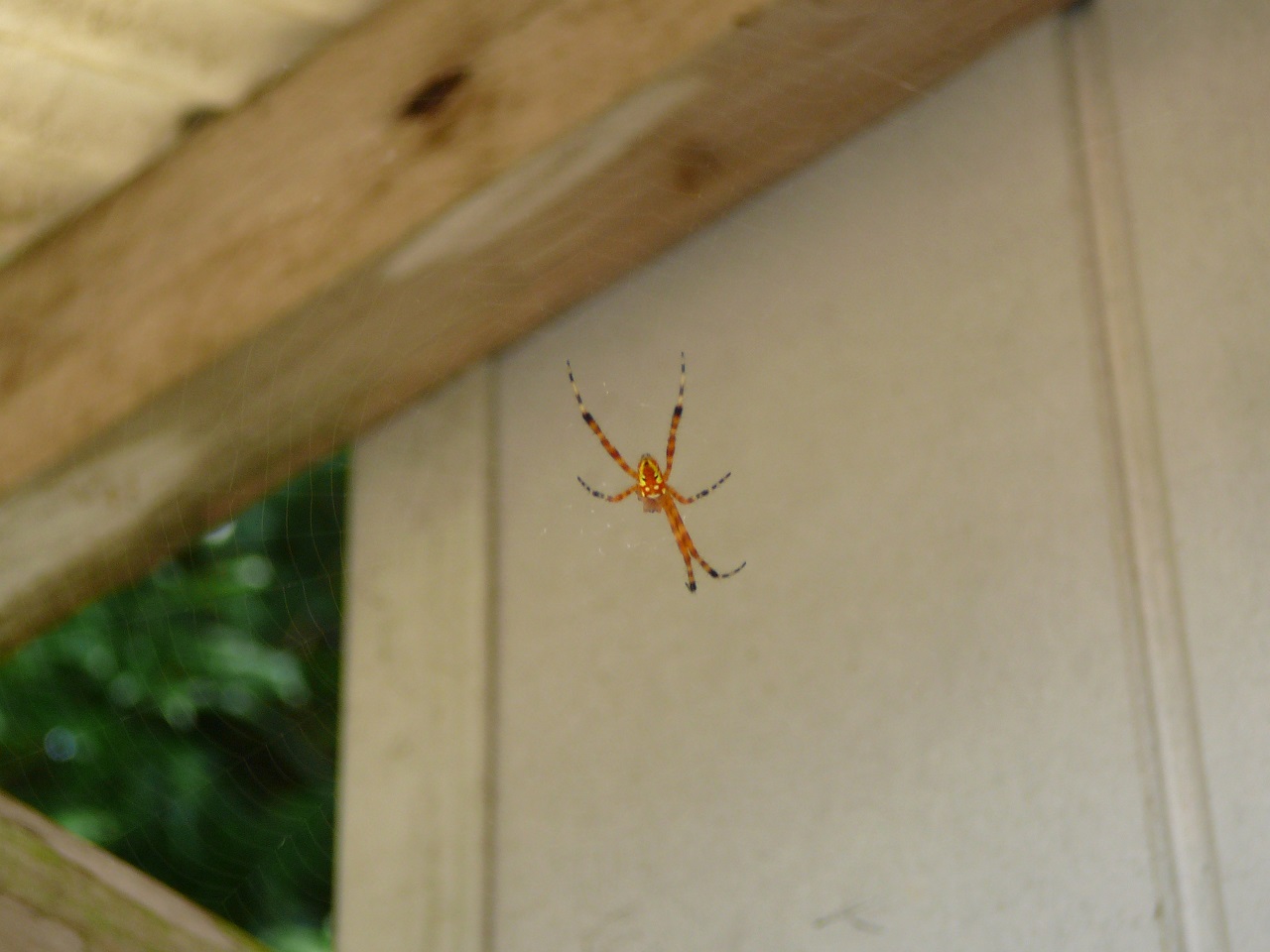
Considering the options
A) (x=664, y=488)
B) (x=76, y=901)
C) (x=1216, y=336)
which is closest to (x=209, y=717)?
(x=664, y=488)

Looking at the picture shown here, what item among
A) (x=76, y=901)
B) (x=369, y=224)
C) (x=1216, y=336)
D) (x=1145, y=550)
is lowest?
(x=76, y=901)

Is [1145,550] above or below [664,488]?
below

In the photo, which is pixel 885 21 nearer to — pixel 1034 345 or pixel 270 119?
pixel 1034 345

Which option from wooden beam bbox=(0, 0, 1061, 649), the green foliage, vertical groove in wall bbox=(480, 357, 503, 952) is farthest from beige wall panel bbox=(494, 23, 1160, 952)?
the green foliage

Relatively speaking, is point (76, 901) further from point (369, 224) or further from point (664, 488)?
point (664, 488)

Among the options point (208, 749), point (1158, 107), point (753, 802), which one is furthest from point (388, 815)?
point (1158, 107)

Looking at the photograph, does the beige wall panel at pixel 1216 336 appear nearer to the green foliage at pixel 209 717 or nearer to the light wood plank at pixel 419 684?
the light wood plank at pixel 419 684

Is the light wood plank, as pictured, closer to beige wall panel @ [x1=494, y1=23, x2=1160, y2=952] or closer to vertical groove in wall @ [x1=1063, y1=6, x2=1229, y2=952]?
beige wall panel @ [x1=494, y1=23, x2=1160, y2=952]
